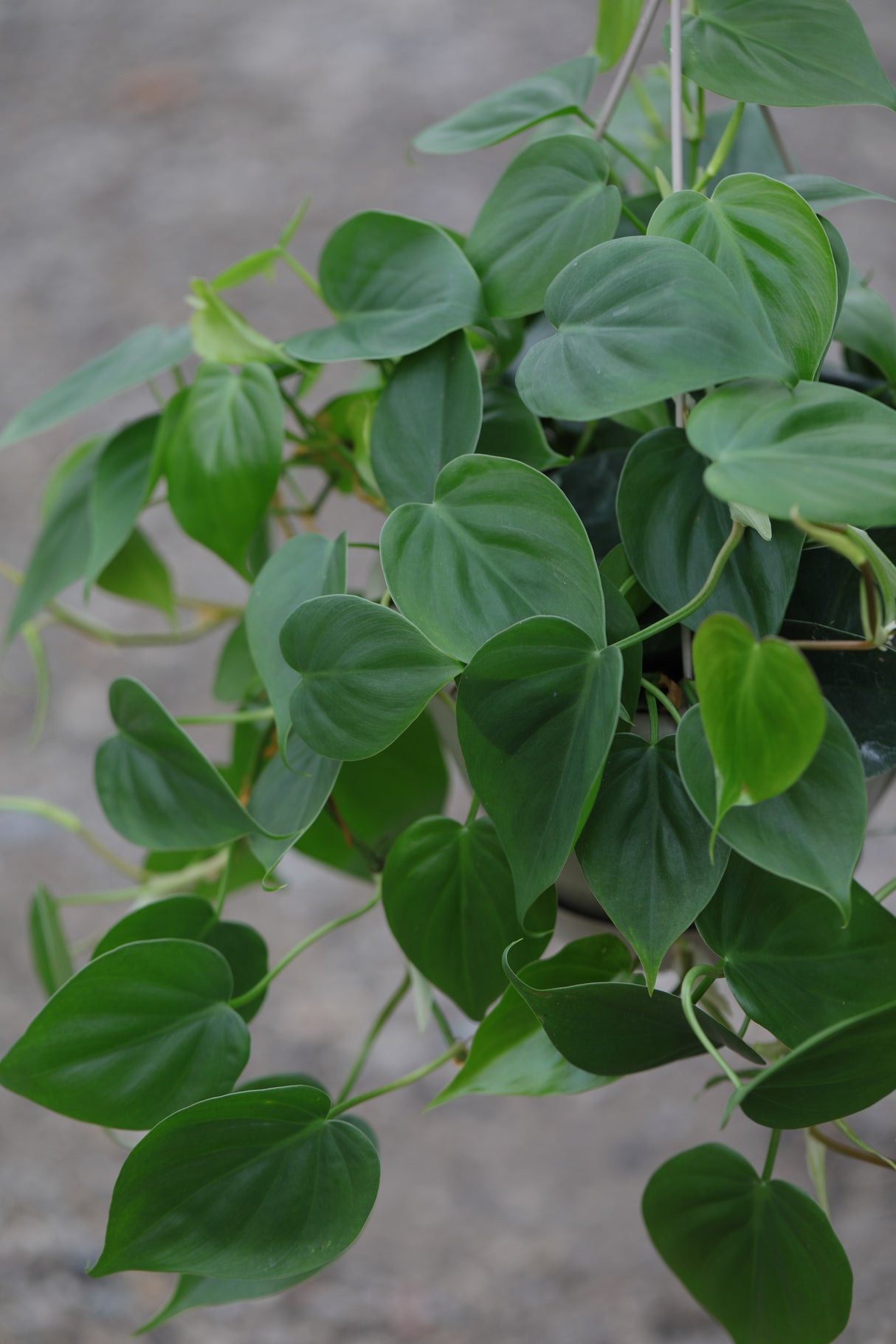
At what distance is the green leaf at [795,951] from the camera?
0.31 metres

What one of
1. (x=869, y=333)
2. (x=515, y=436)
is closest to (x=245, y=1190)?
(x=515, y=436)

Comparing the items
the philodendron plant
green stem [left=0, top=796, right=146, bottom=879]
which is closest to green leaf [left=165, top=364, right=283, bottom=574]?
the philodendron plant

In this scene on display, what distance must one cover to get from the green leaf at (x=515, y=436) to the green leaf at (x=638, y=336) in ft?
0.22

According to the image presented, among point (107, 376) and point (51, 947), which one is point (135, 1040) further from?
Result: point (107, 376)

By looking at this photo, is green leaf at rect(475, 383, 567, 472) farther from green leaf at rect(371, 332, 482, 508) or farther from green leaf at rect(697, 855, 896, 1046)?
green leaf at rect(697, 855, 896, 1046)

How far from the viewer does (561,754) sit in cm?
32

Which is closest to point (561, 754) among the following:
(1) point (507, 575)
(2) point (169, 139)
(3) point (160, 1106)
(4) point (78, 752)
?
(1) point (507, 575)

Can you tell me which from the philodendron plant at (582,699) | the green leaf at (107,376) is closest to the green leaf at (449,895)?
the philodendron plant at (582,699)

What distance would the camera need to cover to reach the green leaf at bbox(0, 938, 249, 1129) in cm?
36

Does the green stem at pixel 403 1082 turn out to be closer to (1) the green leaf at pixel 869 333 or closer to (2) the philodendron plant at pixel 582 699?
(2) the philodendron plant at pixel 582 699

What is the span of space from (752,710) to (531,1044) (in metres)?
0.17

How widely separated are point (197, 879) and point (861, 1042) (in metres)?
0.36

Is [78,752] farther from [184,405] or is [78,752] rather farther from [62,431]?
[184,405]

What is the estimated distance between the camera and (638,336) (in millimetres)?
309
